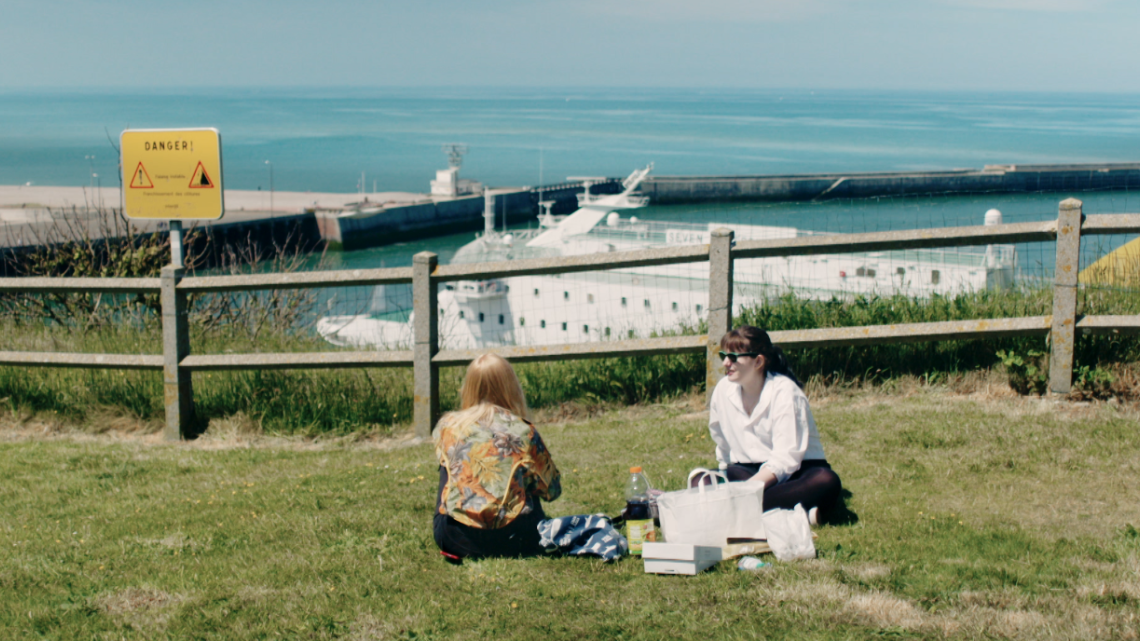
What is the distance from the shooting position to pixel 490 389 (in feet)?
14.4

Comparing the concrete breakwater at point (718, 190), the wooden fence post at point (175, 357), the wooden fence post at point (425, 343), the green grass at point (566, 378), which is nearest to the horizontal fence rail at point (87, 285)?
the wooden fence post at point (175, 357)

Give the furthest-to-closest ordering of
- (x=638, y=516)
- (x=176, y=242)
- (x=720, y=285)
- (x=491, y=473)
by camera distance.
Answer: (x=176, y=242), (x=720, y=285), (x=638, y=516), (x=491, y=473)

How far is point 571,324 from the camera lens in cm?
2517

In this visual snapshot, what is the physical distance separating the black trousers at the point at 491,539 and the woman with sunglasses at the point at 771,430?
1043mm

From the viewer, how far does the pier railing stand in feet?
21.4

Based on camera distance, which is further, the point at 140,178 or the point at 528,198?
the point at 528,198

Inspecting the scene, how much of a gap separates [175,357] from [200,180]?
1.42 metres

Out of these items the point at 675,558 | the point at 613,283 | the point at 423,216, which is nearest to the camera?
the point at 675,558

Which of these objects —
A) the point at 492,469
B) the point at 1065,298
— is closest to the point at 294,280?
the point at 492,469

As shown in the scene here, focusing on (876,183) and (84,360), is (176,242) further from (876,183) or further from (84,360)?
(876,183)

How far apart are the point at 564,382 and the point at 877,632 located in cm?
452

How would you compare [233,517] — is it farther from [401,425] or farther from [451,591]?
[401,425]

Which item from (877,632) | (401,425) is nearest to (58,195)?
(401,425)

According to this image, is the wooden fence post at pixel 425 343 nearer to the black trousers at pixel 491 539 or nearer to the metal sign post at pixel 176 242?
the metal sign post at pixel 176 242
